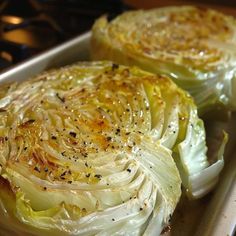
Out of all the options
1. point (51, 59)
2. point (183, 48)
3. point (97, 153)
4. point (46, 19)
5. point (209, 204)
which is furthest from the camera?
point (46, 19)

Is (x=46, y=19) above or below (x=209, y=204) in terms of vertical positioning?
above

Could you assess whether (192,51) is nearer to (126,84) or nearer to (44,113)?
(126,84)

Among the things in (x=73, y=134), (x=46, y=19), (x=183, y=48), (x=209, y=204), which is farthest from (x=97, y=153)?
(x=46, y=19)

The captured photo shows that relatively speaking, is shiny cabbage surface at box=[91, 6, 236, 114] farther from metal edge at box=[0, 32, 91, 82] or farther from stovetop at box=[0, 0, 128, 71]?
stovetop at box=[0, 0, 128, 71]

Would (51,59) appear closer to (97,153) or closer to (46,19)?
(46,19)

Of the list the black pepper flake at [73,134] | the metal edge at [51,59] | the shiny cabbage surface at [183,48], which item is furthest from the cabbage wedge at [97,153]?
the metal edge at [51,59]

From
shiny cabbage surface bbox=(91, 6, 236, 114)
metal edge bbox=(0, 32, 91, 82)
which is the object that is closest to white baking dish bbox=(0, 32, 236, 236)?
metal edge bbox=(0, 32, 91, 82)

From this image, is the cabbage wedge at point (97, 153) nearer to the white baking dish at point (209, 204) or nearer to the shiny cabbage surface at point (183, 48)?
the white baking dish at point (209, 204)
